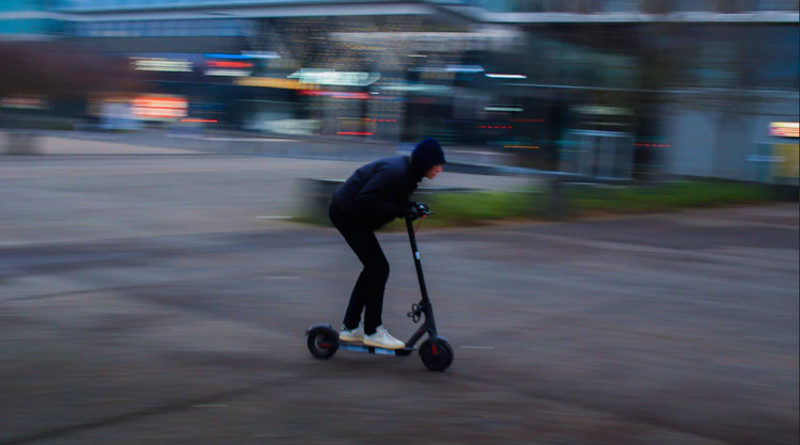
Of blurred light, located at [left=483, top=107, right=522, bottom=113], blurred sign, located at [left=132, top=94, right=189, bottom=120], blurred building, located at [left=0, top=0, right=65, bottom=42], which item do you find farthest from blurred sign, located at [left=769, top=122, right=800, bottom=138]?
blurred sign, located at [left=132, top=94, right=189, bottom=120]

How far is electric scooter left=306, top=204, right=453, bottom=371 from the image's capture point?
5.50 m

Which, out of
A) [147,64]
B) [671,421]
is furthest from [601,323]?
[147,64]

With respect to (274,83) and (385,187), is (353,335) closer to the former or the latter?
(385,187)

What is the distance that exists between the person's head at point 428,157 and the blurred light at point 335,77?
25.6 m

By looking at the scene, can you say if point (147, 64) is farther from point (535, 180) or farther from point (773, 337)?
point (773, 337)

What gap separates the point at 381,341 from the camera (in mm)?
5602

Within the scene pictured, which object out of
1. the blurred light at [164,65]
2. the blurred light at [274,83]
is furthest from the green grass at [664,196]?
the blurred light at [164,65]

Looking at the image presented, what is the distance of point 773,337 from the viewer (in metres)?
7.04

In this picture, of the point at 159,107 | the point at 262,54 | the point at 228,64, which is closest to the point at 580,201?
the point at 262,54

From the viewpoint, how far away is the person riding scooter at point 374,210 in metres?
5.30

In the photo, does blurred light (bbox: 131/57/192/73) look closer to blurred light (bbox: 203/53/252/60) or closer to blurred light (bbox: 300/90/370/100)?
blurred light (bbox: 203/53/252/60)

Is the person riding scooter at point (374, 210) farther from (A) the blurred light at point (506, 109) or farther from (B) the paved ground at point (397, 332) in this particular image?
(A) the blurred light at point (506, 109)

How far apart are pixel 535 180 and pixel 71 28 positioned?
8.99 metres

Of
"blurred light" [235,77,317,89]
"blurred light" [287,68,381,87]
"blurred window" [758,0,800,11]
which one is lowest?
"blurred light" [235,77,317,89]
